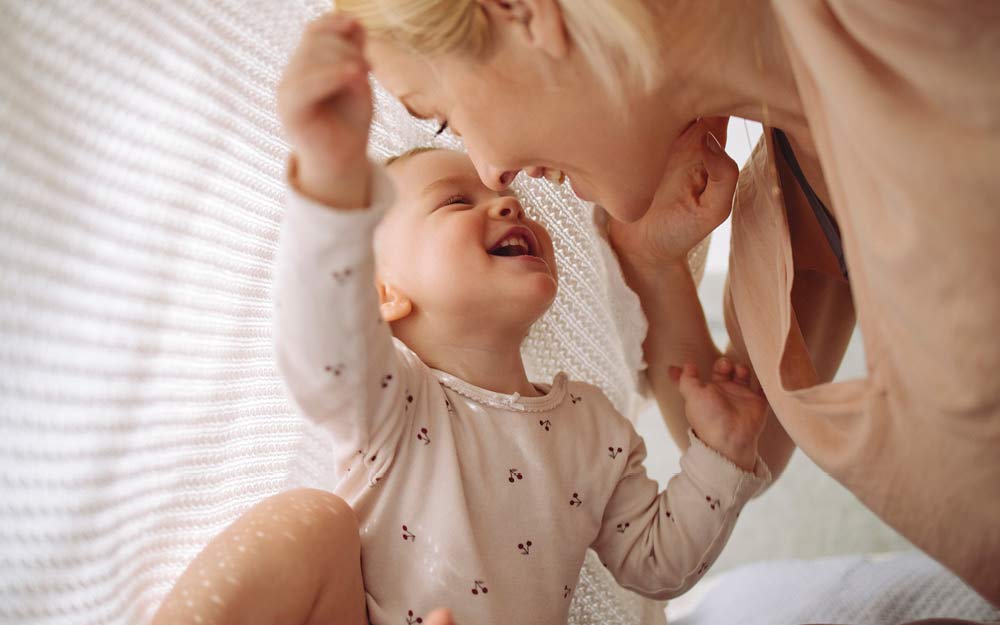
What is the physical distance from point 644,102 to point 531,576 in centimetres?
42

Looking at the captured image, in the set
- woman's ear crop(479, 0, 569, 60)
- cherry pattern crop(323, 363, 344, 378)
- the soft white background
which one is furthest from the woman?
the soft white background

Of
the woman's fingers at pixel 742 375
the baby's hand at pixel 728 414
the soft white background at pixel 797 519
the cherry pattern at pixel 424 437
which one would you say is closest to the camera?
the cherry pattern at pixel 424 437

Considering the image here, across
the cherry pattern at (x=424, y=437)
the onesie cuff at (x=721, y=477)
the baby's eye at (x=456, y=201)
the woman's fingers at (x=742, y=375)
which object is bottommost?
the onesie cuff at (x=721, y=477)

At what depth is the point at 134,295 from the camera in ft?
2.20

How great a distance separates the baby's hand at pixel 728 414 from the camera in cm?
85

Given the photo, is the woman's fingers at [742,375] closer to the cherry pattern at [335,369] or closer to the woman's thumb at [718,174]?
the woman's thumb at [718,174]

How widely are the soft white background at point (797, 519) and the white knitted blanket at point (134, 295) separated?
86 cm

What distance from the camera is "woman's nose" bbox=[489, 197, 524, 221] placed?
0.83 metres

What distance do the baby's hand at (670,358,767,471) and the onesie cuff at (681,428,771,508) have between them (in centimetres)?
1

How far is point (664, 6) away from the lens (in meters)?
0.65

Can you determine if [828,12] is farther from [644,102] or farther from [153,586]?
[153,586]

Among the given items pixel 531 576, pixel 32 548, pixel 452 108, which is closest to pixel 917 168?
pixel 452 108

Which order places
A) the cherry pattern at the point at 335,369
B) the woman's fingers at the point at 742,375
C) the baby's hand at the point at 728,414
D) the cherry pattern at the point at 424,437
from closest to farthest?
the cherry pattern at the point at 335,369, the cherry pattern at the point at 424,437, the baby's hand at the point at 728,414, the woman's fingers at the point at 742,375

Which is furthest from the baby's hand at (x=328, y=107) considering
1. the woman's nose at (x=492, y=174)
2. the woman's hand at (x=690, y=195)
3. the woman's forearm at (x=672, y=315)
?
the woman's forearm at (x=672, y=315)
